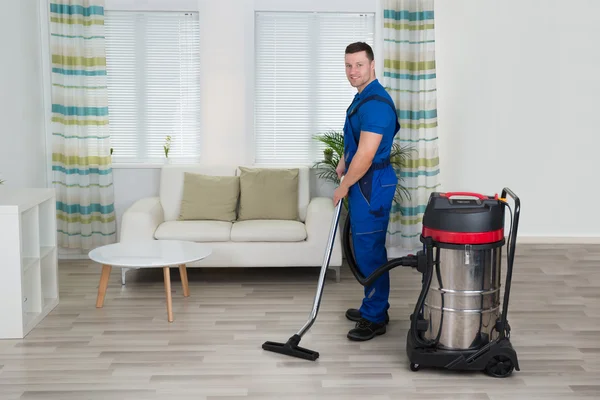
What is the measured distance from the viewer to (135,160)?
5695mm

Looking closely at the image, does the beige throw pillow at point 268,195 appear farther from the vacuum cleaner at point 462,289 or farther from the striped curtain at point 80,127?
the vacuum cleaner at point 462,289

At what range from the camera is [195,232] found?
187 inches

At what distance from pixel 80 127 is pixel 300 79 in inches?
68.4

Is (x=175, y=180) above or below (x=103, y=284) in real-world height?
above

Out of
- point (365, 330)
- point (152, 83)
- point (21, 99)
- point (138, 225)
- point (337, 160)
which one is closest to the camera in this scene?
point (365, 330)

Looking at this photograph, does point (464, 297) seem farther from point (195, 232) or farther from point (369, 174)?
point (195, 232)

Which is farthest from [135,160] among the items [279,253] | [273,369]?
[273,369]

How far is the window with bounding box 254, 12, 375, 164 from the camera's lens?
559 cm

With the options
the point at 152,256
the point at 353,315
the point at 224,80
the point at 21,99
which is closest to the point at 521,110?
the point at 224,80

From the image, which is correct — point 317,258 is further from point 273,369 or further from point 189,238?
point 273,369

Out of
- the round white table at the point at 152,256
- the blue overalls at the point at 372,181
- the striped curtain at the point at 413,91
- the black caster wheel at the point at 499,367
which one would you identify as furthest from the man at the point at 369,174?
the striped curtain at the point at 413,91

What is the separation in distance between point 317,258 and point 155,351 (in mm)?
1564

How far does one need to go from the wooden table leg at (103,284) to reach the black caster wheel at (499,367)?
220cm

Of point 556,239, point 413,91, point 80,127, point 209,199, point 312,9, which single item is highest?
point 312,9
